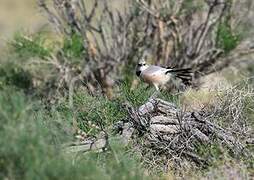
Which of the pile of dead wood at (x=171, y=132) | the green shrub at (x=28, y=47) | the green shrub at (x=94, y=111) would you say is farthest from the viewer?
the green shrub at (x=28, y=47)

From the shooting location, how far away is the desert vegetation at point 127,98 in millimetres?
4793

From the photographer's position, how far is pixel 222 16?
34.8ft

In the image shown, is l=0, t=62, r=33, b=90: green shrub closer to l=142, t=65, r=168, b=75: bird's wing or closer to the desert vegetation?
the desert vegetation

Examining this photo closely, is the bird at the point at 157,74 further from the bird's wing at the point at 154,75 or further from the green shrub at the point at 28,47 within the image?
the green shrub at the point at 28,47

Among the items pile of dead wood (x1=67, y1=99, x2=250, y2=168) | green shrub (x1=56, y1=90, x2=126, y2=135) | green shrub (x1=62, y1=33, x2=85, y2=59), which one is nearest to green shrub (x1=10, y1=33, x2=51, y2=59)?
Answer: green shrub (x1=62, y1=33, x2=85, y2=59)

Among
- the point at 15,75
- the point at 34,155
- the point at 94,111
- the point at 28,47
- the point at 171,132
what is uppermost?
the point at 34,155

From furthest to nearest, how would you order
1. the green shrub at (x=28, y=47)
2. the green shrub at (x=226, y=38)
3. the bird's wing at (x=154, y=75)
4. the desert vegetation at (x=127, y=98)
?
the green shrub at (x=226, y=38) < the green shrub at (x=28, y=47) < the bird's wing at (x=154, y=75) < the desert vegetation at (x=127, y=98)

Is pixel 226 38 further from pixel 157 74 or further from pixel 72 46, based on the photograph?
pixel 157 74

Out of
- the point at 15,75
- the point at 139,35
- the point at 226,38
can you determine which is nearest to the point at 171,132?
the point at 226,38

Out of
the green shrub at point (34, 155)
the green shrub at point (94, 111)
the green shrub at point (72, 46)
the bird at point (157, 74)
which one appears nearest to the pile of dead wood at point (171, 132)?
the green shrub at point (94, 111)

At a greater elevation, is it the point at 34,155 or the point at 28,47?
the point at 34,155

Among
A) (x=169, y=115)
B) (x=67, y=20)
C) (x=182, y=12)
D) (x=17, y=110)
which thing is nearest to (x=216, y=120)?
(x=169, y=115)

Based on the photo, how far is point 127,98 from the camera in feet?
22.8

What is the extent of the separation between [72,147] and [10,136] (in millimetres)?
1052
